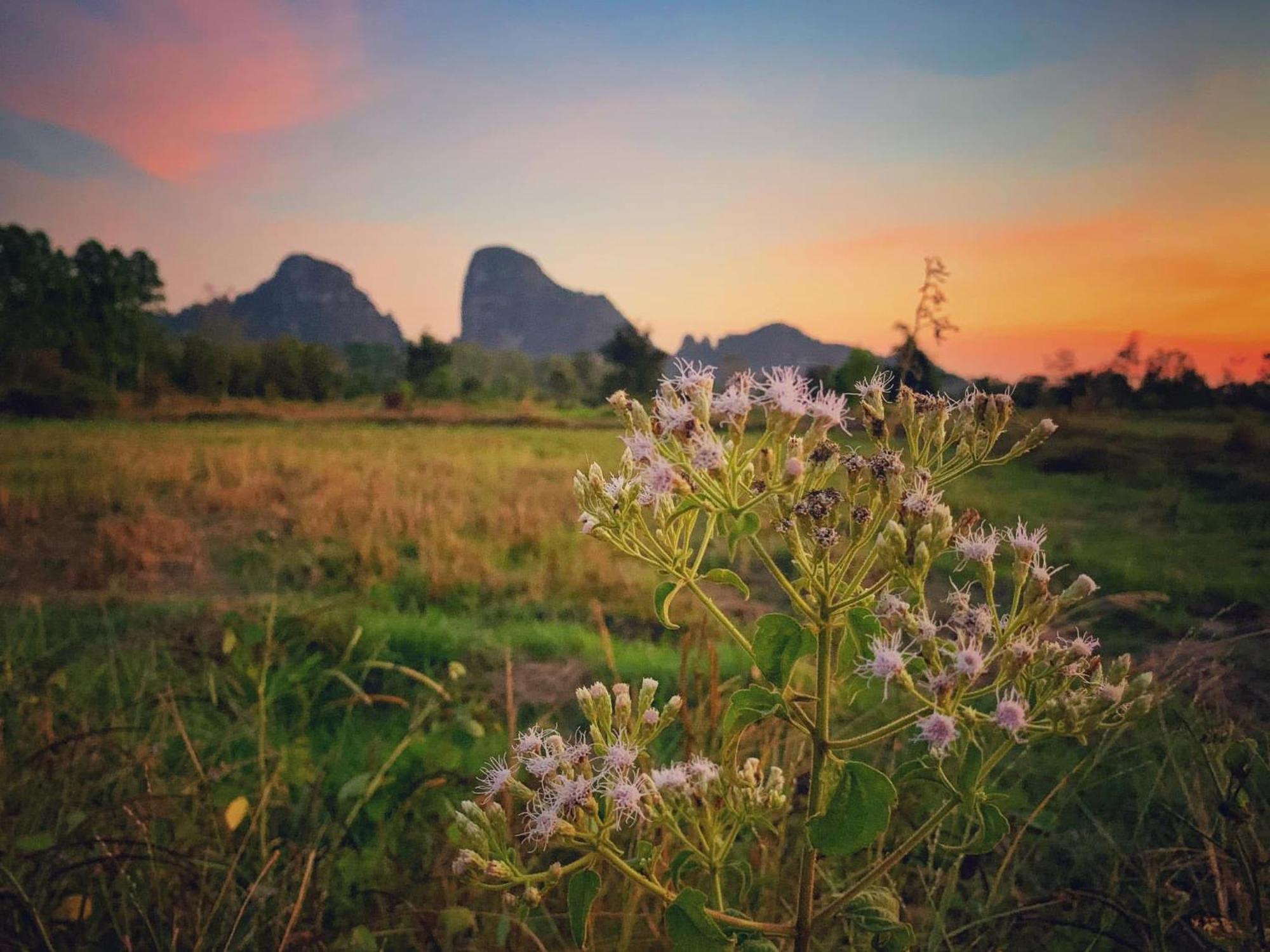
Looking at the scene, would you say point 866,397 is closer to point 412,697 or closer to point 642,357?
point 412,697

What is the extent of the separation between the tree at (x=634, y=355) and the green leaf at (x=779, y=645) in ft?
65.6

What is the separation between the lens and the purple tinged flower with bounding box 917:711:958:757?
3.32ft

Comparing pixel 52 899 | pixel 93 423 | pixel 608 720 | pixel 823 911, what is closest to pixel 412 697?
pixel 52 899

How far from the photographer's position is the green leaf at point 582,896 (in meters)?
1.14

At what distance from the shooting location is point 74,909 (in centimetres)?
214

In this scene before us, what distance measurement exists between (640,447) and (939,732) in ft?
1.99

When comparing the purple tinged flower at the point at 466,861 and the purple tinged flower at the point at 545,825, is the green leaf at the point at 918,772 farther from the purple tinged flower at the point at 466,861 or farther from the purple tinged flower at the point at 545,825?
the purple tinged flower at the point at 466,861

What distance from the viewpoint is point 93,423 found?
9.20 m

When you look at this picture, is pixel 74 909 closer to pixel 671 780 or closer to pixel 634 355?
pixel 671 780

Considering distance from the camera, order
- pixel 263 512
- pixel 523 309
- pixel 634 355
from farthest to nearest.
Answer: pixel 523 309, pixel 634 355, pixel 263 512

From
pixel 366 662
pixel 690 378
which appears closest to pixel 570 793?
pixel 690 378

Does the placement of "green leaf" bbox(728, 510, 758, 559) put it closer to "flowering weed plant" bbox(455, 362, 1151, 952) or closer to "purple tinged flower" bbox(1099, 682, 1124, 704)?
"flowering weed plant" bbox(455, 362, 1151, 952)

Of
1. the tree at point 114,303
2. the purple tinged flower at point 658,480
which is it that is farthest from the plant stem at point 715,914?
the tree at point 114,303

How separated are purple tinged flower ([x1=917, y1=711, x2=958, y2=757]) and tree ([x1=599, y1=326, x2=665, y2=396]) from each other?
2008cm
